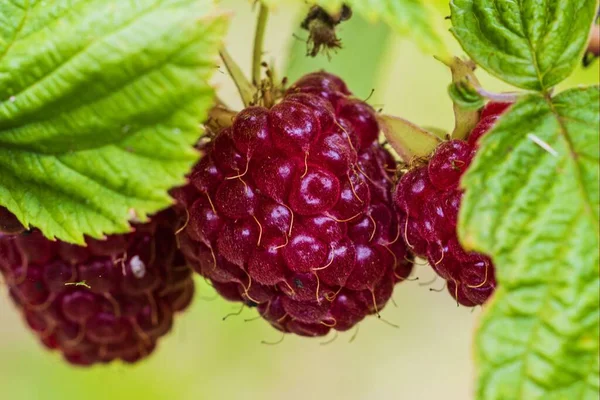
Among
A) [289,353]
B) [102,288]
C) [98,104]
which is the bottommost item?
[289,353]

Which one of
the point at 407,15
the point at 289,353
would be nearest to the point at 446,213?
the point at 407,15

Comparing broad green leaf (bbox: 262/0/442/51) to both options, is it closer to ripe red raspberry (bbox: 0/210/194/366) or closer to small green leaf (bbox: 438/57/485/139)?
small green leaf (bbox: 438/57/485/139)

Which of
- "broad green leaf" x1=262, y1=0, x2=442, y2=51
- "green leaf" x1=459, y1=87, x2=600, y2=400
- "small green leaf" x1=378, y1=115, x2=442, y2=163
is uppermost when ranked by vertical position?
"broad green leaf" x1=262, y1=0, x2=442, y2=51

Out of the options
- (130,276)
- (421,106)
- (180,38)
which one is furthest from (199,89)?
(421,106)

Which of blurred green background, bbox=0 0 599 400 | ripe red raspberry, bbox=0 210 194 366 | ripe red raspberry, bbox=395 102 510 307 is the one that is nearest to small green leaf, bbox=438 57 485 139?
ripe red raspberry, bbox=395 102 510 307

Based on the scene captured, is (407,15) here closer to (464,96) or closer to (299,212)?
(464,96)

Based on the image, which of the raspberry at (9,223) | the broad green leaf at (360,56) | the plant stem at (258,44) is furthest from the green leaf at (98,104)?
the broad green leaf at (360,56)

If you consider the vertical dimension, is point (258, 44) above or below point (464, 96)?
below

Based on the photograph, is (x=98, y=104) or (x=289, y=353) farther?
(x=289, y=353)
